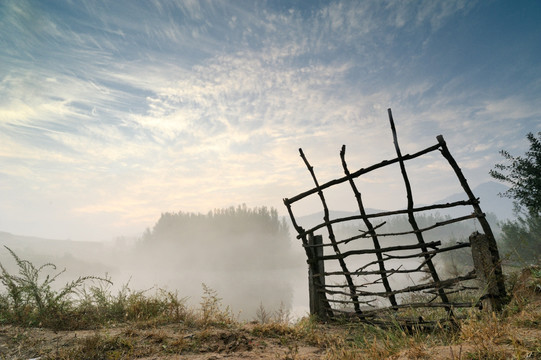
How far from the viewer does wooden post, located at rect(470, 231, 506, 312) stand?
3.35 metres

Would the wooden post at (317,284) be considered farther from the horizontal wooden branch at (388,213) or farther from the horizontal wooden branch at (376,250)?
the horizontal wooden branch at (388,213)

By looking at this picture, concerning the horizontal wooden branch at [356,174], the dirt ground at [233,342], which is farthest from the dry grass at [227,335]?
the horizontal wooden branch at [356,174]

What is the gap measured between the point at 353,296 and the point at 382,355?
2.52 meters

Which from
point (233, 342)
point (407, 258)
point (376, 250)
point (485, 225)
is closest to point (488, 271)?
point (485, 225)

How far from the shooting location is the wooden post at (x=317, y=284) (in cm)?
512

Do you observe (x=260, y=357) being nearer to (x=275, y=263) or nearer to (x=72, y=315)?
(x=72, y=315)

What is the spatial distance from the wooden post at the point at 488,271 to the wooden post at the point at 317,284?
8.12ft

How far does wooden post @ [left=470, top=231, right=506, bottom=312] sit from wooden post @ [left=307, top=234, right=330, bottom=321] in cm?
248

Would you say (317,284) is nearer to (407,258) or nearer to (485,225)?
(407,258)

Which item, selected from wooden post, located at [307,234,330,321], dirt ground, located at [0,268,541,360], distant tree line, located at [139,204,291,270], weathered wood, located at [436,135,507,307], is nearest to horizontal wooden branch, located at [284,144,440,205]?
weathered wood, located at [436,135,507,307]

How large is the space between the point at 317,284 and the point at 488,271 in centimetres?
Answer: 276

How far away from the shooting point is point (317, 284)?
5.25 metres

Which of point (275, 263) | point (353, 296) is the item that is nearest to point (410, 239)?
point (275, 263)

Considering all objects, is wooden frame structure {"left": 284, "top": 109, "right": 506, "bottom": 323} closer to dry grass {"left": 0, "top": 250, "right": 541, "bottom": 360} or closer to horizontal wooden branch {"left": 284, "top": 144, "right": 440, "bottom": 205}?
horizontal wooden branch {"left": 284, "top": 144, "right": 440, "bottom": 205}
